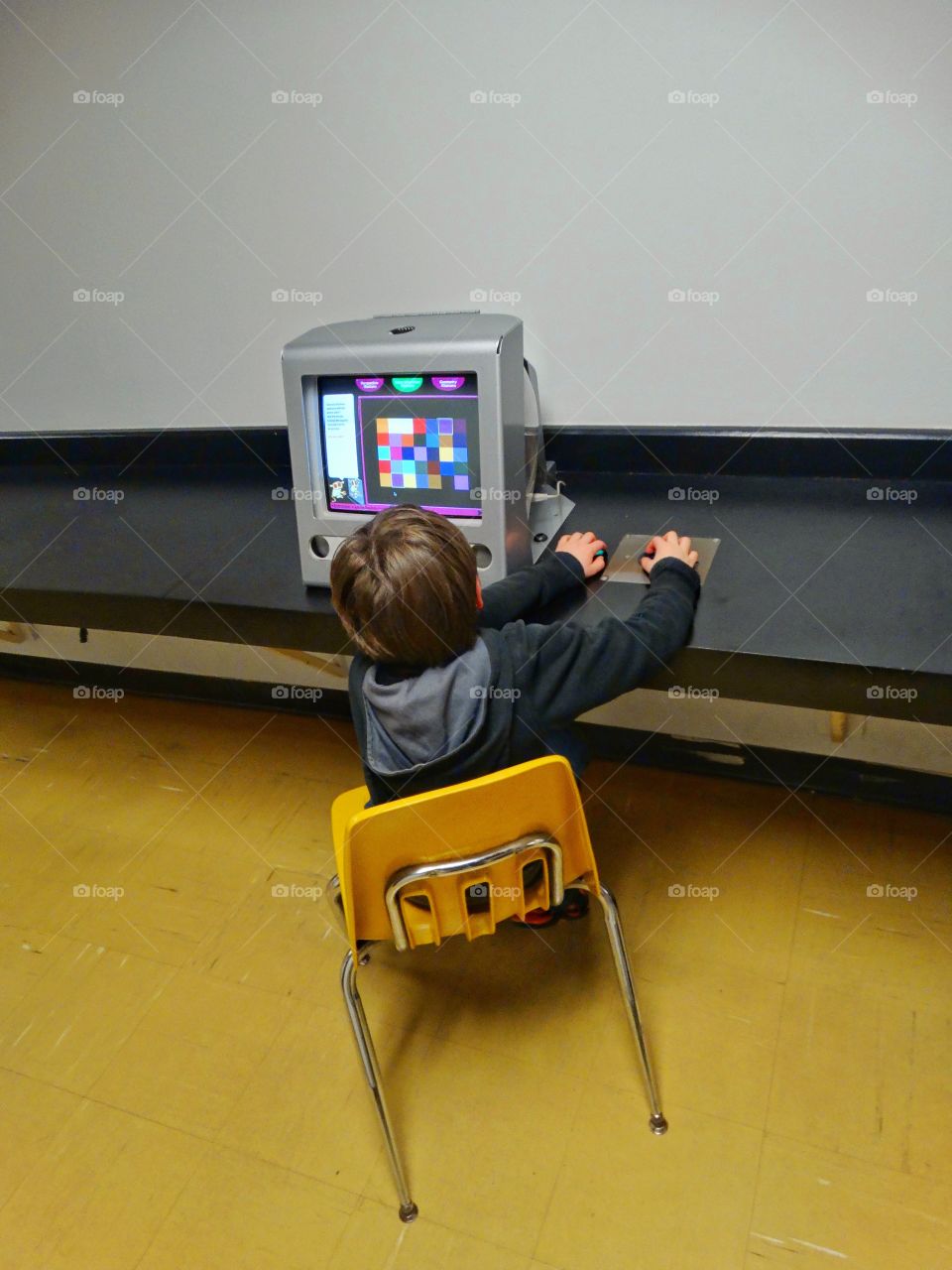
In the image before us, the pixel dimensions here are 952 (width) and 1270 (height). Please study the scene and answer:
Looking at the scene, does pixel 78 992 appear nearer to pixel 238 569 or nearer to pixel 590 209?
pixel 238 569

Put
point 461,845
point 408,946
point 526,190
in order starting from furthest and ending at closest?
point 526,190 → point 408,946 → point 461,845

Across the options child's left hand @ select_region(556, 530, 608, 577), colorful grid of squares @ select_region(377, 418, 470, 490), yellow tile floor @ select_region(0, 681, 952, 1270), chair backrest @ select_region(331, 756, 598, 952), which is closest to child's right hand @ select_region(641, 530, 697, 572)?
child's left hand @ select_region(556, 530, 608, 577)

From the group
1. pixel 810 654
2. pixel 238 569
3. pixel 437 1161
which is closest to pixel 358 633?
pixel 238 569

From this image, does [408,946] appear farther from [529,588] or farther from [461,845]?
[529,588]

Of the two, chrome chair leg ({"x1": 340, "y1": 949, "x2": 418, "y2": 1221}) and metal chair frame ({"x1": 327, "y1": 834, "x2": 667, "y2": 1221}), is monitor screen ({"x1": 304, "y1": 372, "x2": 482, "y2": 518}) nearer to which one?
metal chair frame ({"x1": 327, "y1": 834, "x2": 667, "y2": 1221})

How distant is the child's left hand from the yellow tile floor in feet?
2.36

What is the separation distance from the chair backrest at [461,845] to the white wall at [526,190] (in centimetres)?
94

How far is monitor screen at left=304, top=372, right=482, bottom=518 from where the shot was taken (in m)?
1.37

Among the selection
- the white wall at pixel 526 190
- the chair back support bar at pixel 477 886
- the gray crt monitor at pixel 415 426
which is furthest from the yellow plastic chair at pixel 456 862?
the white wall at pixel 526 190

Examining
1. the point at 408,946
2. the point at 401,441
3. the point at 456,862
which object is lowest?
the point at 408,946

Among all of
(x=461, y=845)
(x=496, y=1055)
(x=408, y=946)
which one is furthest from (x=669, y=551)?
(x=496, y=1055)

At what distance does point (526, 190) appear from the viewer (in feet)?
5.53

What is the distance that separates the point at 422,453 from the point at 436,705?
436mm

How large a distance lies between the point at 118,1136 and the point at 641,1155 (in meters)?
0.84
